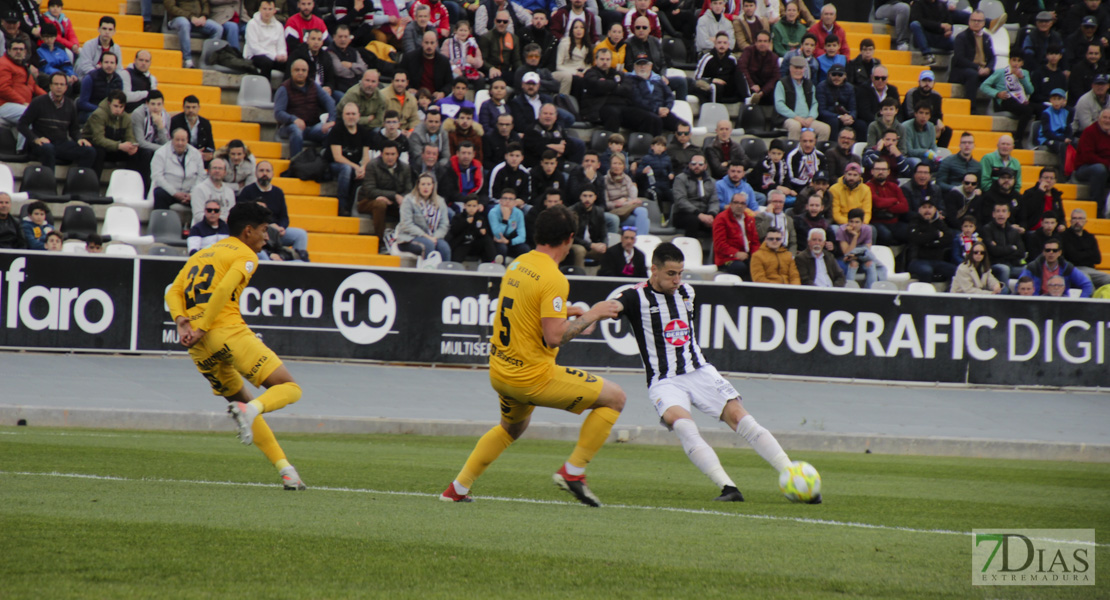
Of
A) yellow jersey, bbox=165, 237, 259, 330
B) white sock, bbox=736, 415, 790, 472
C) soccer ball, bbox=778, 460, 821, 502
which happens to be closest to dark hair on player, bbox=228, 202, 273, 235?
yellow jersey, bbox=165, 237, 259, 330

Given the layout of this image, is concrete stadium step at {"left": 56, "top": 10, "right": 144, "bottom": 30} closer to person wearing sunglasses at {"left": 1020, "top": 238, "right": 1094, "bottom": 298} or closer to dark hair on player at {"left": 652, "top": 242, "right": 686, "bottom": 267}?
dark hair on player at {"left": 652, "top": 242, "right": 686, "bottom": 267}

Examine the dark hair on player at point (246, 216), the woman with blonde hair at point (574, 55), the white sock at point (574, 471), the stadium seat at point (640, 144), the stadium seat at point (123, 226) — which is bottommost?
the white sock at point (574, 471)

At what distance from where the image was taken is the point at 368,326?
55.6 ft

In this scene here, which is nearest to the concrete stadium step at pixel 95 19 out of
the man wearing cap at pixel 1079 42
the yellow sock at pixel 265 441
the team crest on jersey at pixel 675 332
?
the yellow sock at pixel 265 441

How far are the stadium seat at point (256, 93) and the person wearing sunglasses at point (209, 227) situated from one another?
3.62 m

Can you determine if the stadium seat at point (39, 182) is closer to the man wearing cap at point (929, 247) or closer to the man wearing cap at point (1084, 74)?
the man wearing cap at point (929, 247)

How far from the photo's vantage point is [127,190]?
18156 millimetres

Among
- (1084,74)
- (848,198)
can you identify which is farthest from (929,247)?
(1084,74)

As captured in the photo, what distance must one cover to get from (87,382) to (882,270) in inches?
489

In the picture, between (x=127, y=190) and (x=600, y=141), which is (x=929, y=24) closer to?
(x=600, y=141)

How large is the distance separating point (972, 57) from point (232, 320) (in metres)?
20.9

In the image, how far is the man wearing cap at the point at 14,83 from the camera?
18156mm

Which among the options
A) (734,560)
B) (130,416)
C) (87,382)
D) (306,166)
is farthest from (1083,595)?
(306,166)

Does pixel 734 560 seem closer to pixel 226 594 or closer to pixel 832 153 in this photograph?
pixel 226 594
